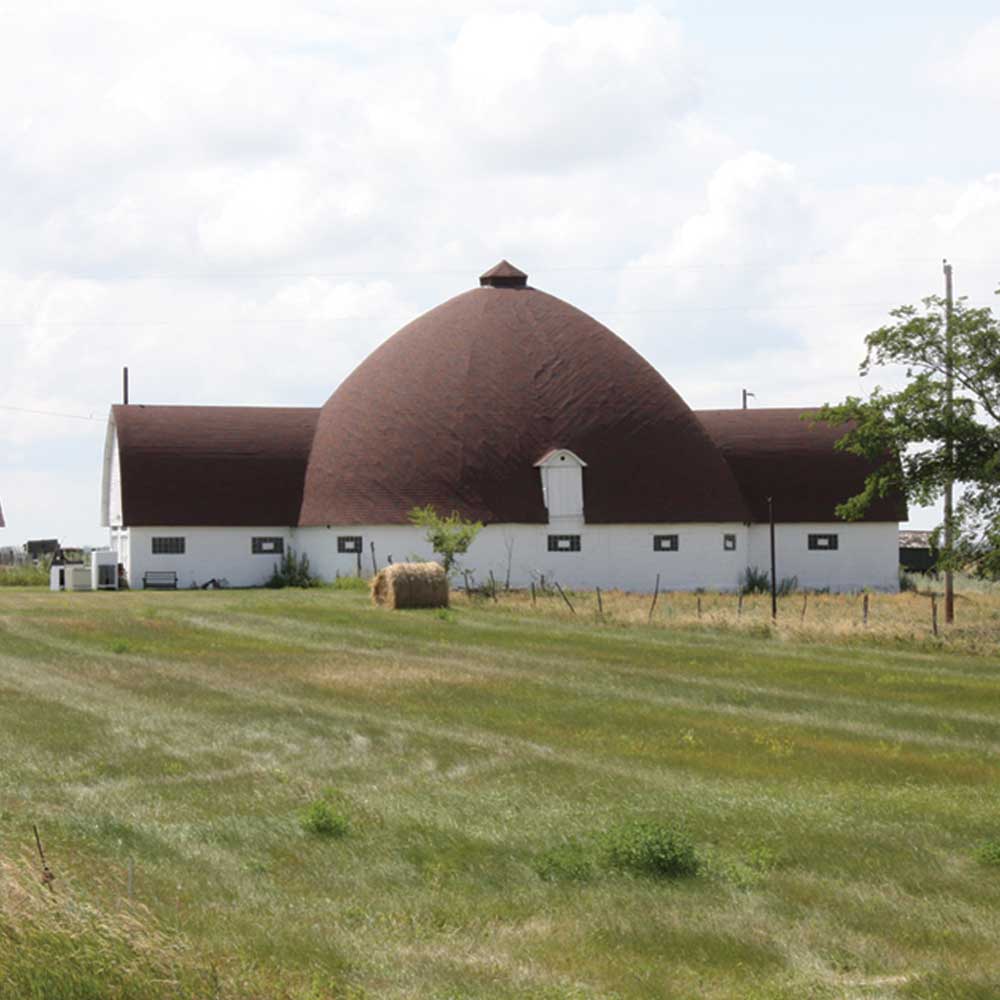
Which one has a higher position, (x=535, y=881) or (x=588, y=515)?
(x=588, y=515)

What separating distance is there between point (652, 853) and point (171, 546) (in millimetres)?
45683

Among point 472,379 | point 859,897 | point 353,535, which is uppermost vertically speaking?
point 472,379

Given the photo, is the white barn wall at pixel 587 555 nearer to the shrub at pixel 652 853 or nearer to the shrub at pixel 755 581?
the shrub at pixel 755 581

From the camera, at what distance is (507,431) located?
5388cm

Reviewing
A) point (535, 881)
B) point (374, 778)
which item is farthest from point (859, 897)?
point (374, 778)

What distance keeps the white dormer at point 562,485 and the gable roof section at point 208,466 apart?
980 centimetres

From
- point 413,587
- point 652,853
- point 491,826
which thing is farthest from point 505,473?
point 652,853

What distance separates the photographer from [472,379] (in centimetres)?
5475

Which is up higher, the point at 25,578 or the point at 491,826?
the point at 25,578

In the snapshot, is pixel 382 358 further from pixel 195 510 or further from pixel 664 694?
pixel 664 694

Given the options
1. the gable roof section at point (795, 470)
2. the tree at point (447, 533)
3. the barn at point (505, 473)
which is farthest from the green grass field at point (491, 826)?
the gable roof section at point (795, 470)

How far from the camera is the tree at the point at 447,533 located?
48.1m

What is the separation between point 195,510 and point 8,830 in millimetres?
44048

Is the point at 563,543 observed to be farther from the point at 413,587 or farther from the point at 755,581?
the point at 413,587
